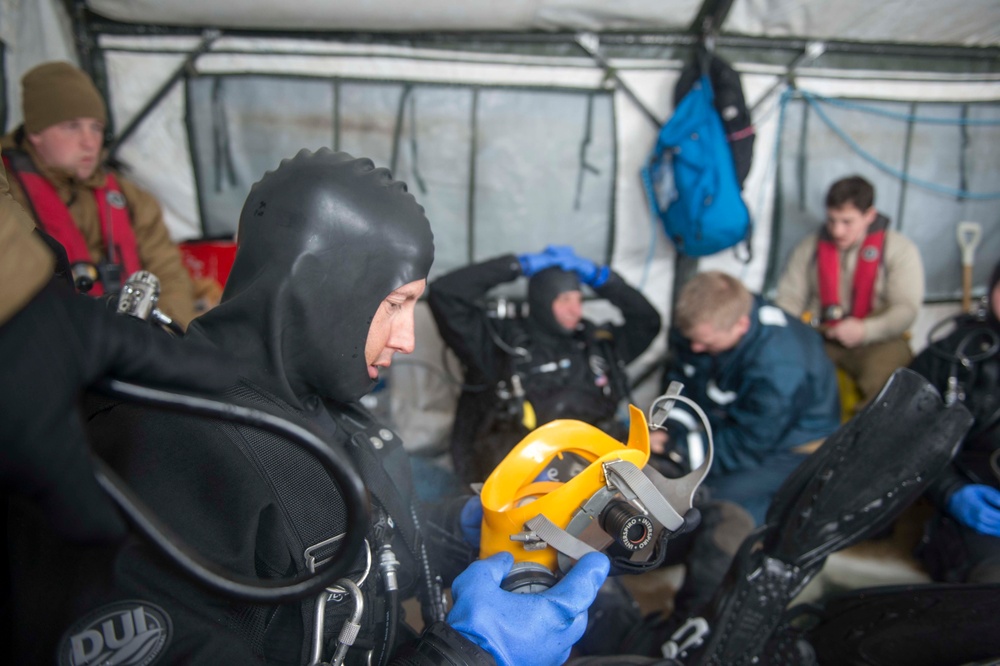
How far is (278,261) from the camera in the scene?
39.8 inches

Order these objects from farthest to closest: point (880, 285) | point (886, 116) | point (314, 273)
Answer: point (886, 116) → point (880, 285) → point (314, 273)

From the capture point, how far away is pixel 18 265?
499 millimetres

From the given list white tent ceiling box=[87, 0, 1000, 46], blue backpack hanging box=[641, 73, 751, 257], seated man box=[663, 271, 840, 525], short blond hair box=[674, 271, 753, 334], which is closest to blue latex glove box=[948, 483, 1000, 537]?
seated man box=[663, 271, 840, 525]

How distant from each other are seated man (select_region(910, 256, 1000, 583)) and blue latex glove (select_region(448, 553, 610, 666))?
5.57ft

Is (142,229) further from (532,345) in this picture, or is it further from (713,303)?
(713,303)

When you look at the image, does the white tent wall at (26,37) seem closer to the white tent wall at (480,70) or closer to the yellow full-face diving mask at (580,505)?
the white tent wall at (480,70)

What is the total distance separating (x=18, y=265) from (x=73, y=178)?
238 cm

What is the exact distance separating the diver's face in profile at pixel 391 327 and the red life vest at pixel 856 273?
117 inches

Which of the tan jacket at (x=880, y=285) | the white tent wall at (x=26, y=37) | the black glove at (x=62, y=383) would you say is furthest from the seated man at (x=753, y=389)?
the white tent wall at (x=26, y=37)

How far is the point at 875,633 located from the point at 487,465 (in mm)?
1315

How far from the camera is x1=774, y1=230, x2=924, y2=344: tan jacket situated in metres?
3.22

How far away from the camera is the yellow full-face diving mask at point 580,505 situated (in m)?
1.06

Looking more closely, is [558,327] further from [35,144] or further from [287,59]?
[35,144]

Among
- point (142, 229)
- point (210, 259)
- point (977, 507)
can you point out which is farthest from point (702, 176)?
point (142, 229)
